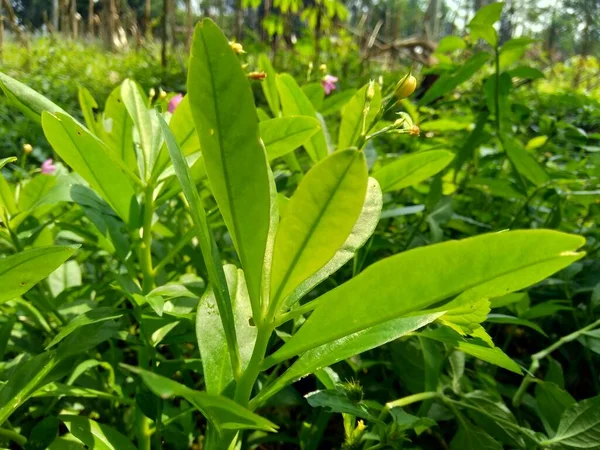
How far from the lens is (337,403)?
381 mm

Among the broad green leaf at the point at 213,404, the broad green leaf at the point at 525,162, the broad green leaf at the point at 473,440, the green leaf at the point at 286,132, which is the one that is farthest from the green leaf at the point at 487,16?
the broad green leaf at the point at 213,404

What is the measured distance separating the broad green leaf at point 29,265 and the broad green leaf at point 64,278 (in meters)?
0.31

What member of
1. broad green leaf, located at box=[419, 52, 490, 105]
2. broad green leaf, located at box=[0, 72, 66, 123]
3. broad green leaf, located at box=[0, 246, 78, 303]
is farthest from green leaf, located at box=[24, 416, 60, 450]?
broad green leaf, located at box=[419, 52, 490, 105]

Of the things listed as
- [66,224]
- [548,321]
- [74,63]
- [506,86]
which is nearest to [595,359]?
[548,321]

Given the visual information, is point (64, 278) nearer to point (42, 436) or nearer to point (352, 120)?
point (42, 436)

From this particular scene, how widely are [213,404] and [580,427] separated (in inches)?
14.0

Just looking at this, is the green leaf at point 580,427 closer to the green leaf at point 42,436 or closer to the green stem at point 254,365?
the green stem at point 254,365

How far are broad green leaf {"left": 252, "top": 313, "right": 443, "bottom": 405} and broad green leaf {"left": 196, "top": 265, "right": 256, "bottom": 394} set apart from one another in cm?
3

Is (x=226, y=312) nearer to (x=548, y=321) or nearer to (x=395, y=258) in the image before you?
(x=395, y=258)

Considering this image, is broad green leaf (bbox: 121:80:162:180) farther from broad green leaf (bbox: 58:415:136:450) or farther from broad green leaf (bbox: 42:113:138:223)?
broad green leaf (bbox: 58:415:136:450)

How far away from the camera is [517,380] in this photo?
26.1 inches

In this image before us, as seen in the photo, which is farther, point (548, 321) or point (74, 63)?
point (74, 63)

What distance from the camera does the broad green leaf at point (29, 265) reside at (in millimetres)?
312

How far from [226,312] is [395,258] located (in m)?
0.11
